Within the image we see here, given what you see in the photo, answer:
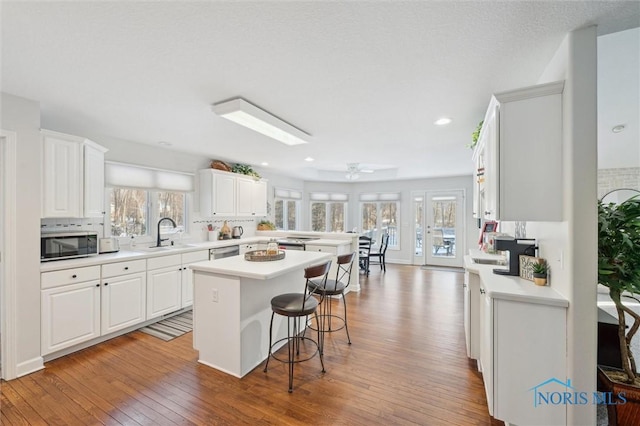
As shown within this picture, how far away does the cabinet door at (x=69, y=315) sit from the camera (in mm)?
2623

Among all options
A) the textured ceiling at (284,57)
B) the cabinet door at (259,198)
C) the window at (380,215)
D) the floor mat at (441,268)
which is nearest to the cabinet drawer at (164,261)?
the textured ceiling at (284,57)

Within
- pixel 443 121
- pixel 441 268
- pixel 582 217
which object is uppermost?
pixel 443 121

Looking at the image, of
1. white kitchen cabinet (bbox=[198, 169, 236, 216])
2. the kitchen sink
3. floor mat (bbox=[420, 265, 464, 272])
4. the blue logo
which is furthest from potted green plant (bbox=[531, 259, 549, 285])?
floor mat (bbox=[420, 265, 464, 272])

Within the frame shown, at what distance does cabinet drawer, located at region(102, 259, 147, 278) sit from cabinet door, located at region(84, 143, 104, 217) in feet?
2.11

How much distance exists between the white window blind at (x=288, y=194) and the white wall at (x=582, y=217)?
6421 millimetres

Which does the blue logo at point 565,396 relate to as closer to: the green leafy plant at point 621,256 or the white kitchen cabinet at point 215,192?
the green leafy plant at point 621,256

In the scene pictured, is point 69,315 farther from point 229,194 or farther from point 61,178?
point 229,194

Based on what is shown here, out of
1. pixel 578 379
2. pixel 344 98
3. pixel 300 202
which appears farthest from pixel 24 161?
pixel 300 202

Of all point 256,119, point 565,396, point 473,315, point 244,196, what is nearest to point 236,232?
point 244,196

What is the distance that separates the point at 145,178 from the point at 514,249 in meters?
4.78

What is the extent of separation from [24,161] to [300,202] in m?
6.41

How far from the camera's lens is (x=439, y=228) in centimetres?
788

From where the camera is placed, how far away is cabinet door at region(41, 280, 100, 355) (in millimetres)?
2623

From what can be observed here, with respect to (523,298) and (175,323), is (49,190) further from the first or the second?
(523,298)
